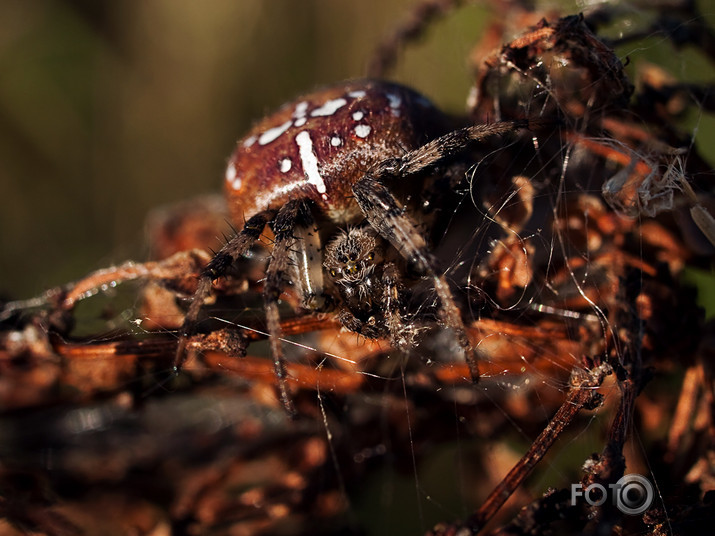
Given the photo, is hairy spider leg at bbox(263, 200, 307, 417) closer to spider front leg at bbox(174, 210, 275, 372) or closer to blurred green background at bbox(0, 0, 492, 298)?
spider front leg at bbox(174, 210, 275, 372)

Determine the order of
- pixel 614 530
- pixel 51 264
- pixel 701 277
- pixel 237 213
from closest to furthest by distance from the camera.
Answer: pixel 614 530 → pixel 237 213 → pixel 701 277 → pixel 51 264

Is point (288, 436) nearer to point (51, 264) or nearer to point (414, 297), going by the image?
point (414, 297)

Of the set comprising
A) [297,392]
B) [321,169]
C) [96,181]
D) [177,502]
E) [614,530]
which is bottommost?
[614,530]

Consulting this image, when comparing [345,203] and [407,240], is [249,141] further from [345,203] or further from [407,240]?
[407,240]

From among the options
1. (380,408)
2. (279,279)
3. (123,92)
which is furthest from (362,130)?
(123,92)

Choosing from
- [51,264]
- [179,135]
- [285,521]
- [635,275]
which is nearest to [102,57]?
[179,135]

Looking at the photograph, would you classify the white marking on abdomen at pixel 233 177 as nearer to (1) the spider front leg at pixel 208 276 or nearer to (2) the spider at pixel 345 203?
(2) the spider at pixel 345 203

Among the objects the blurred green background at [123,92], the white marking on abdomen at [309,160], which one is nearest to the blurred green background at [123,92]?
the blurred green background at [123,92]

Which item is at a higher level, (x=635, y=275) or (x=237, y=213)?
(x=237, y=213)
